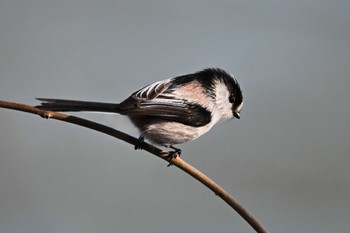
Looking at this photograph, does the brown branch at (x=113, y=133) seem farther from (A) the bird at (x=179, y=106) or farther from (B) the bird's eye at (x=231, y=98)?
(B) the bird's eye at (x=231, y=98)

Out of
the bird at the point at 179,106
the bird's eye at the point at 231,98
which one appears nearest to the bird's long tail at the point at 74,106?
the bird at the point at 179,106

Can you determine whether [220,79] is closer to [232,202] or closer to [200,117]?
[200,117]

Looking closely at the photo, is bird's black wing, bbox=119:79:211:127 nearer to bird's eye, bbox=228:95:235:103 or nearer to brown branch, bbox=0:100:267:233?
bird's eye, bbox=228:95:235:103

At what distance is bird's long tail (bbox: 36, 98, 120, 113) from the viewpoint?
4.56 feet

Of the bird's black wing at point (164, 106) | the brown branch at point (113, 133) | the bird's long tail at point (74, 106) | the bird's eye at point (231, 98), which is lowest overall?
the brown branch at point (113, 133)

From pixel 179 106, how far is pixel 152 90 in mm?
128

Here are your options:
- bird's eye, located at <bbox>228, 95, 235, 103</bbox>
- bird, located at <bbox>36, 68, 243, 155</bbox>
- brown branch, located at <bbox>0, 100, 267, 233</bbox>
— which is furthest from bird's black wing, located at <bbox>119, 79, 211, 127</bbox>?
brown branch, located at <bbox>0, 100, 267, 233</bbox>

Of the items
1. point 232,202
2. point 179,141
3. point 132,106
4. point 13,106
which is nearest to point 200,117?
point 179,141

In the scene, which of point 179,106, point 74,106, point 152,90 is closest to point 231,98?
point 179,106

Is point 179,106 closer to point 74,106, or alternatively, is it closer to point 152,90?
point 152,90

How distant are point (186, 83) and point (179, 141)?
0.76ft

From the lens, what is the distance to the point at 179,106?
1796 mm

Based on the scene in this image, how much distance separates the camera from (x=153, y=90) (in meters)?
1.73

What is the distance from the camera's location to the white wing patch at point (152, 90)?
5.49 ft
